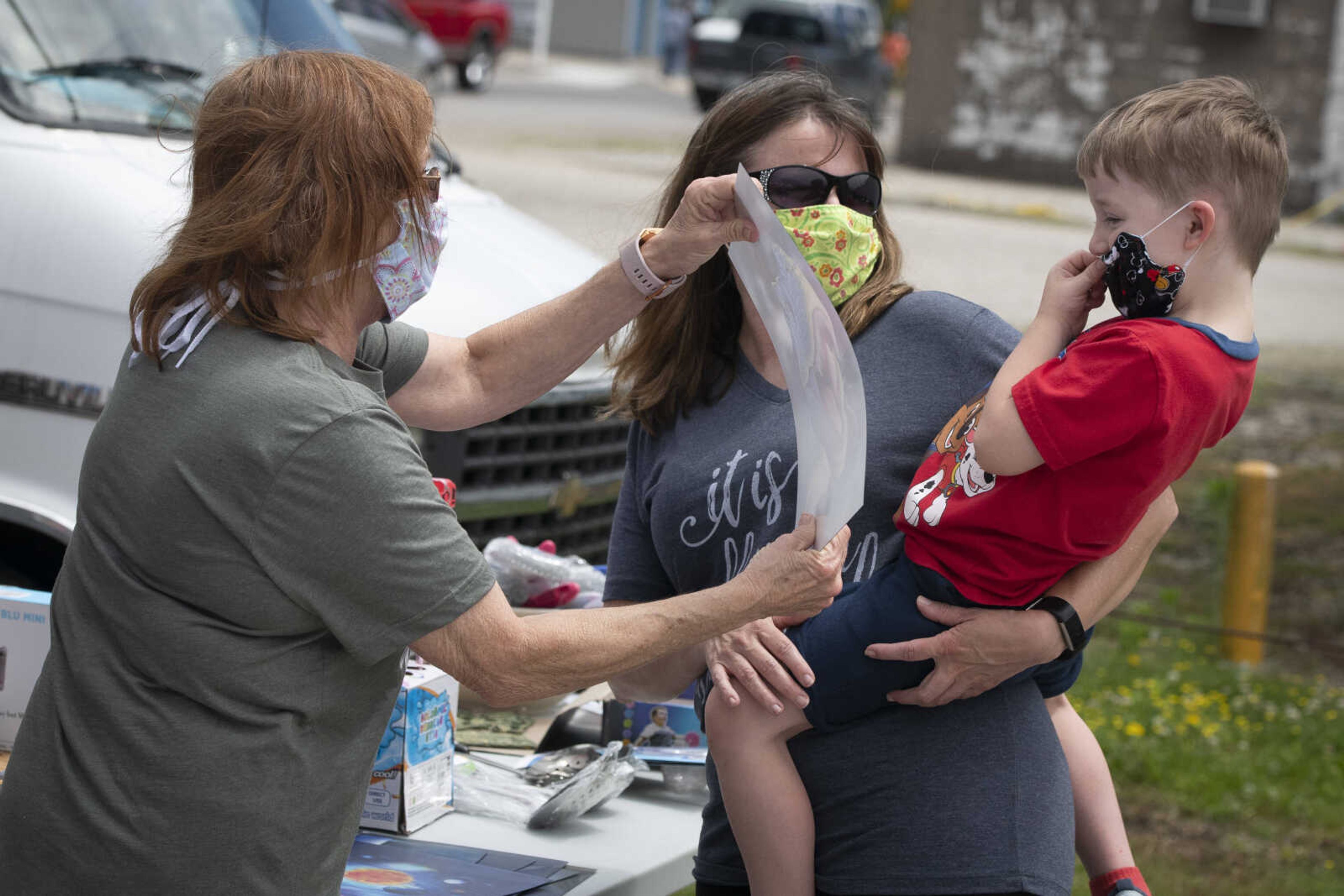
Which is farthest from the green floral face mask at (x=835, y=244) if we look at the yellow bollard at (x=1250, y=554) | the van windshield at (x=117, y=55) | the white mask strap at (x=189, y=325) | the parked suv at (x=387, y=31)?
the parked suv at (x=387, y=31)

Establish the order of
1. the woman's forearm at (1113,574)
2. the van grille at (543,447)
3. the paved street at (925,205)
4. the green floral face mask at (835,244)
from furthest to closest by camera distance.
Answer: the paved street at (925,205) → the van grille at (543,447) → the green floral face mask at (835,244) → the woman's forearm at (1113,574)

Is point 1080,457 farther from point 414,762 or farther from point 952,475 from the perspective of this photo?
point 414,762

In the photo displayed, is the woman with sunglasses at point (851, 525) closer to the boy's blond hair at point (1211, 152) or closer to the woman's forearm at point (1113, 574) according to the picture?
the woman's forearm at point (1113, 574)

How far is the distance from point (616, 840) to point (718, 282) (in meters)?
1.07

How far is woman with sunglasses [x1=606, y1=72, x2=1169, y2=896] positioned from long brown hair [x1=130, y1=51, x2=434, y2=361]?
2.58 ft

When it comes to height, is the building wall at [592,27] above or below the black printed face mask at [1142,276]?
below

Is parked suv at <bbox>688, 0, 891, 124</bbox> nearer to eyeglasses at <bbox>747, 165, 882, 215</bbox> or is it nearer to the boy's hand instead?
eyeglasses at <bbox>747, 165, 882, 215</bbox>

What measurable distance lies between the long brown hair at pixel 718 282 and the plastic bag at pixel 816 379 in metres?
0.45

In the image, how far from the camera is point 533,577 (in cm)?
350

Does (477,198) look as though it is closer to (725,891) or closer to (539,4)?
(725,891)

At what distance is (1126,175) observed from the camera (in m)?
2.16

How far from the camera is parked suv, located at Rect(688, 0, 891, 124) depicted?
25.0 metres

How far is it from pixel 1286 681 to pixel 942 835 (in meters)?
5.02

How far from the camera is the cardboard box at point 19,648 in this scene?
9.20ft
